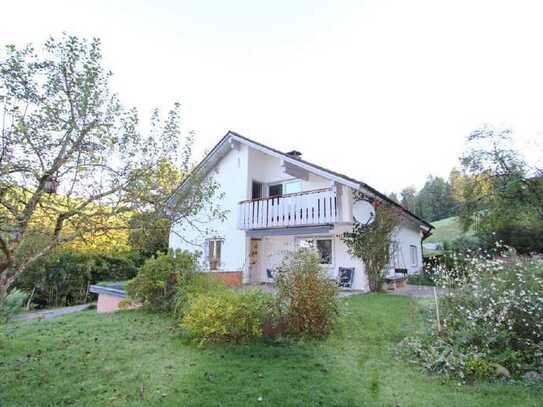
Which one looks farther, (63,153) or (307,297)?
(307,297)

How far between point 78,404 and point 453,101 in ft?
54.9

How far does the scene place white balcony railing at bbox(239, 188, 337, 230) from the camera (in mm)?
13620

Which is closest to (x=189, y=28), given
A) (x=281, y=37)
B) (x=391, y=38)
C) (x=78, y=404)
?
(x=281, y=37)

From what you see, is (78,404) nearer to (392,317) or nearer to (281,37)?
(392,317)

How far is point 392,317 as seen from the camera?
826cm

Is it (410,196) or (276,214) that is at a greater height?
(410,196)

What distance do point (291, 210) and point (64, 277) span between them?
39.9ft

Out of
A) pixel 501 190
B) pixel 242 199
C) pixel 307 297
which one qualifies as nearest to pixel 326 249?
pixel 242 199

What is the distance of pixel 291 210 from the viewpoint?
48.4 feet

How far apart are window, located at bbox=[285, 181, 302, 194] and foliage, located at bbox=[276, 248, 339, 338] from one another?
9.94 meters

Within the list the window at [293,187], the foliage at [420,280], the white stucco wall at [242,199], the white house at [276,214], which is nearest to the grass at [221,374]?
the white house at [276,214]

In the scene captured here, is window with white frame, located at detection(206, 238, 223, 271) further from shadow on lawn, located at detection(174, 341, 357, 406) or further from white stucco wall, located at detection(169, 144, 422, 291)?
shadow on lawn, located at detection(174, 341, 357, 406)

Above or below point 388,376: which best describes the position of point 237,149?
above

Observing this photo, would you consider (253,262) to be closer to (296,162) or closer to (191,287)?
(296,162)
